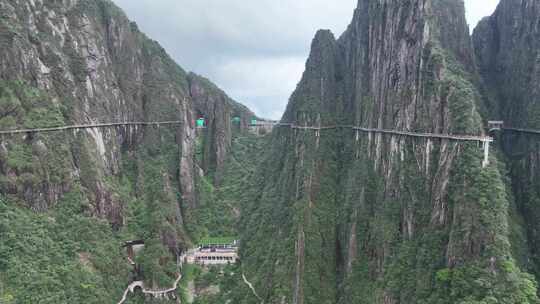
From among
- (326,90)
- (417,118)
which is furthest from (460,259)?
(326,90)

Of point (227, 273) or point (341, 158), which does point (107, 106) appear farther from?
point (341, 158)

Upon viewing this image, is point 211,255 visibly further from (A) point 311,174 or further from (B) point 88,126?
(B) point 88,126

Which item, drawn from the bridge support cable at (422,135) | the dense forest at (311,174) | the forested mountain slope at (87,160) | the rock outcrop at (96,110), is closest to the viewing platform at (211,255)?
the dense forest at (311,174)

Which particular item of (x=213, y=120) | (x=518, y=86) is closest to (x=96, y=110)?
(x=213, y=120)

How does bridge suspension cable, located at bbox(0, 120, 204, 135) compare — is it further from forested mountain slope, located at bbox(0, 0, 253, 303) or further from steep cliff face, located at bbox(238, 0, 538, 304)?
steep cliff face, located at bbox(238, 0, 538, 304)

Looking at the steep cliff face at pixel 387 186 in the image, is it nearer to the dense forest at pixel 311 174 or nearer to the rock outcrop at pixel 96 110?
the dense forest at pixel 311 174

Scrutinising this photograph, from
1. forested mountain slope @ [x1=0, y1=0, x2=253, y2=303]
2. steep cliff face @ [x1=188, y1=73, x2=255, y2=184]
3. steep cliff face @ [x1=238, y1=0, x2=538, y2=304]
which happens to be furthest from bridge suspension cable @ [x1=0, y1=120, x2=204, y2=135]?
steep cliff face @ [x1=238, y1=0, x2=538, y2=304]
